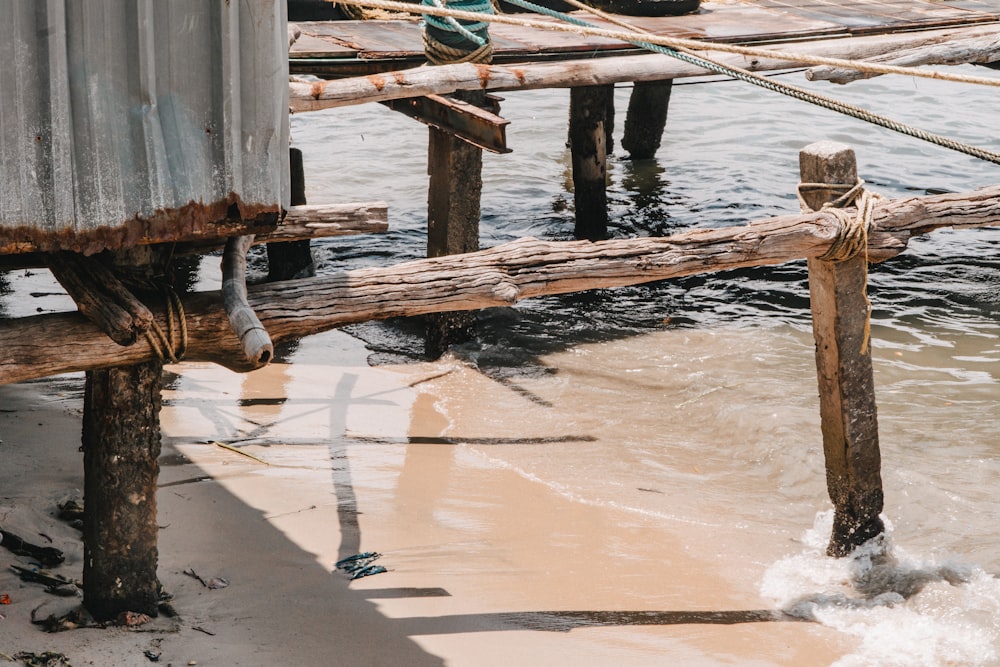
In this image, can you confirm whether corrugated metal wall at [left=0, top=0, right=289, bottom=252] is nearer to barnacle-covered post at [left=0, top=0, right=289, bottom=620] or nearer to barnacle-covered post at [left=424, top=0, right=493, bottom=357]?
barnacle-covered post at [left=0, top=0, right=289, bottom=620]

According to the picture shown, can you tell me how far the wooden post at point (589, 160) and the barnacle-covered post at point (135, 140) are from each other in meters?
7.49

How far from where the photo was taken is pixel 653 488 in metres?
6.26

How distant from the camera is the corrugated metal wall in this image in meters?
3.01

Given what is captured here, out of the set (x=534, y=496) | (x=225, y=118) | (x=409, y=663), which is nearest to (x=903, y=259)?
(x=534, y=496)

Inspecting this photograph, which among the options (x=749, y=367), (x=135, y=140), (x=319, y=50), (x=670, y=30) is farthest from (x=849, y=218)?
(x=670, y=30)

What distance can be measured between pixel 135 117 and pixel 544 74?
14.9 ft

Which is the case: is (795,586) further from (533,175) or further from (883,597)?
(533,175)

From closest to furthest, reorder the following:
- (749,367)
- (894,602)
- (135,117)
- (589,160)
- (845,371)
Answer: (135,117) < (845,371) < (894,602) < (749,367) < (589,160)

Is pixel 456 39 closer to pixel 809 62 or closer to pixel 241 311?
pixel 809 62

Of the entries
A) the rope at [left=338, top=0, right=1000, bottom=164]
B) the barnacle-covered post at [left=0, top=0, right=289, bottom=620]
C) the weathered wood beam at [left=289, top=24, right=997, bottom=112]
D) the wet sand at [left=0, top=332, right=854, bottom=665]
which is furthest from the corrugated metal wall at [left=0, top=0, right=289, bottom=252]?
the weathered wood beam at [left=289, top=24, right=997, bottom=112]

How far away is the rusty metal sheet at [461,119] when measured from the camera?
691 cm

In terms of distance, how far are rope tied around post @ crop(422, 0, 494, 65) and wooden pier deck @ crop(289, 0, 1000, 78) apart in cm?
77

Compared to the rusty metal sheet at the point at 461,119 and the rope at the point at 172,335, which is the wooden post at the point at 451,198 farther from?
the rope at the point at 172,335

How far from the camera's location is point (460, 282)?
4.25m
